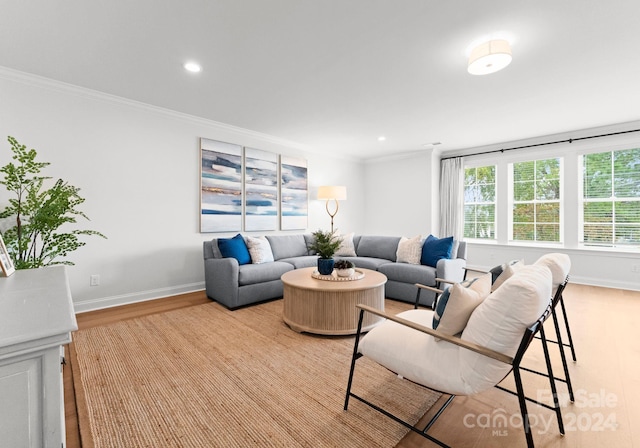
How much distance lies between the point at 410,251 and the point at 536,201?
3.15 metres

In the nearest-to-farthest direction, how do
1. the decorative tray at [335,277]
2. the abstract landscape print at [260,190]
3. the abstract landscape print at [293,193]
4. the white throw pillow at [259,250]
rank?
the decorative tray at [335,277]
the white throw pillow at [259,250]
the abstract landscape print at [260,190]
the abstract landscape print at [293,193]

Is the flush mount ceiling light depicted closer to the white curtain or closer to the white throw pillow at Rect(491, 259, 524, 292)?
the white throw pillow at Rect(491, 259, 524, 292)

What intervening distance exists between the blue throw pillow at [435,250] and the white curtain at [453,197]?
2.40 m

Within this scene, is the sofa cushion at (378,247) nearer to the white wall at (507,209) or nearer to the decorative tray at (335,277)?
the decorative tray at (335,277)

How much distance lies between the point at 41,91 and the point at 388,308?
4.50m

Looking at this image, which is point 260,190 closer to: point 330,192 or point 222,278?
point 330,192

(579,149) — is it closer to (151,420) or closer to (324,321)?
(324,321)

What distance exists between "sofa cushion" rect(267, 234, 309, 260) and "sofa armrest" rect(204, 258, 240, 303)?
1.00 metres

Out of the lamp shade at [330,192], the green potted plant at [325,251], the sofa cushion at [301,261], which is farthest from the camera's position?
the lamp shade at [330,192]

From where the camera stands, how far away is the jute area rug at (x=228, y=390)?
57.8 inches

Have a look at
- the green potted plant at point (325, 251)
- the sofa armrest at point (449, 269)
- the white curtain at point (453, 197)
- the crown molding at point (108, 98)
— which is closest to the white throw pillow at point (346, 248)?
the sofa armrest at point (449, 269)

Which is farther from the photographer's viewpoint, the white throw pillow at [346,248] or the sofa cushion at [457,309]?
the white throw pillow at [346,248]

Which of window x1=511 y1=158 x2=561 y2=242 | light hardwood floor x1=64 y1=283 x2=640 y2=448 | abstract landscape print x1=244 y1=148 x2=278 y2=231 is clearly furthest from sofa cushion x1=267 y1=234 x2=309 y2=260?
window x1=511 y1=158 x2=561 y2=242

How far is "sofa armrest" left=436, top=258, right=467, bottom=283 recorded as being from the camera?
3.54m
